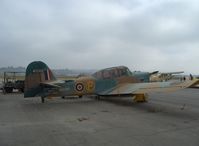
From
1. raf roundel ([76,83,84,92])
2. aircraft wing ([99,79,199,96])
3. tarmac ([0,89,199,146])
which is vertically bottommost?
tarmac ([0,89,199,146])

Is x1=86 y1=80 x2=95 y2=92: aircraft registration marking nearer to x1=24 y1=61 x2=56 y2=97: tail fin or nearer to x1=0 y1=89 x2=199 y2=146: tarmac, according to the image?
x1=24 y1=61 x2=56 y2=97: tail fin

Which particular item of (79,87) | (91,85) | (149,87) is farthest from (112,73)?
(149,87)

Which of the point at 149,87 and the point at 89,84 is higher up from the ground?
the point at 89,84

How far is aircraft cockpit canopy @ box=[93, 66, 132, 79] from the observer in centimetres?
1543

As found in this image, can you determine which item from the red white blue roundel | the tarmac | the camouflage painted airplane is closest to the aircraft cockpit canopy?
the camouflage painted airplane

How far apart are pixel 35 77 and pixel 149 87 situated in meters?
5.78

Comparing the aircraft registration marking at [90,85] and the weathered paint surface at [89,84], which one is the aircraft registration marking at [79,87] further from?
the aircraft registration marking at [90,85]

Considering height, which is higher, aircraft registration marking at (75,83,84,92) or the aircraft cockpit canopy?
the aircraft cockpit canopy

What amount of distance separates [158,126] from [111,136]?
6.01ft

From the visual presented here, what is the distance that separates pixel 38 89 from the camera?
1381cm

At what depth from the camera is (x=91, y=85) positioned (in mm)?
14852

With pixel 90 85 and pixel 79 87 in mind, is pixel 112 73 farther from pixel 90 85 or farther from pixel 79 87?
pixel 79 87

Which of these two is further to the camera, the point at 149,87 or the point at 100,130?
the point at 149,87

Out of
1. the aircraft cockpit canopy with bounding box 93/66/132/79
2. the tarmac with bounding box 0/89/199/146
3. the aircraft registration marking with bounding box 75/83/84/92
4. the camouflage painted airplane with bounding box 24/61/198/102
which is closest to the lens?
the tarmac with bounding box 0/89/199/146
